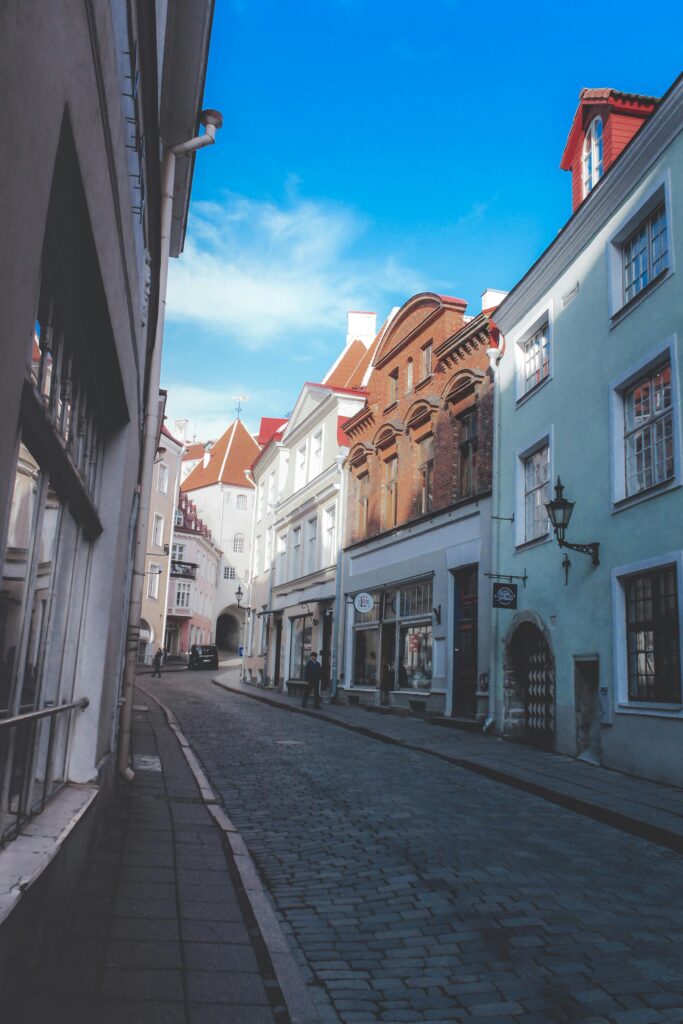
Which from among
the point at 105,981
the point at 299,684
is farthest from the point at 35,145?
the point at 299,684

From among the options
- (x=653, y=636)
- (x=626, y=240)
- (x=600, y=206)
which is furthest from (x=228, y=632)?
(x=653, y=636)

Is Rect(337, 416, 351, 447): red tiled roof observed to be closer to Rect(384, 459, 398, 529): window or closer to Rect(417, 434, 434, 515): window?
Rect(384, 459, 398, 529): window

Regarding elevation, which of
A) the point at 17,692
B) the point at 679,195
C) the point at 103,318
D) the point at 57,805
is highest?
the point at 679,195

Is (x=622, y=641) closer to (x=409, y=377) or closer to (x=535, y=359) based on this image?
(x=535, y=359)

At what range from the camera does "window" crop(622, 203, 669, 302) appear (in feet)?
41.4

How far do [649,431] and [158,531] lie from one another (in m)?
42.2

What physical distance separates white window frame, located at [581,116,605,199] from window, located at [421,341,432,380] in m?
7.46

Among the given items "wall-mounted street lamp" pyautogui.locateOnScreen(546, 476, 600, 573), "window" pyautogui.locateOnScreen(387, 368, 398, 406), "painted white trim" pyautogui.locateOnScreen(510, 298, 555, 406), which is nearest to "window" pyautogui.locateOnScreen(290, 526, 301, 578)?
"window" pyautogui.locateOnScreen(387, 368, 398, 406)

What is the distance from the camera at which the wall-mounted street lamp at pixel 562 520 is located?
13.4m

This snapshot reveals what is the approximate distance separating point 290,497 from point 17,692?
106 ft

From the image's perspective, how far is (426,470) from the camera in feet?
74.2

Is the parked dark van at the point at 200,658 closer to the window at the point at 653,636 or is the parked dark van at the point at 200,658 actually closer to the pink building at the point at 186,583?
the pink building at the point at 186,583

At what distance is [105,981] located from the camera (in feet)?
13.0

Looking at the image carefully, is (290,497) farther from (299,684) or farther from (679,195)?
(679,195)
